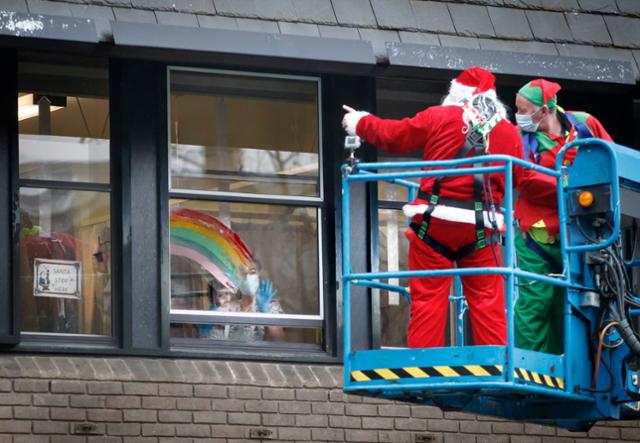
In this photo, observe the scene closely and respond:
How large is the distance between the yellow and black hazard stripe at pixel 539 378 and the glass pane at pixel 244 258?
3669 millimetres

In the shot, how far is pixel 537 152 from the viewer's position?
10719mm

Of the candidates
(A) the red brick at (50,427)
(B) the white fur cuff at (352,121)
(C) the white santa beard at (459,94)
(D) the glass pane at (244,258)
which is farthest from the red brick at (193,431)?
(C) the white santa beard at (459,94)

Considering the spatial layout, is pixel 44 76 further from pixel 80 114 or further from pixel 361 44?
pixel 361 44

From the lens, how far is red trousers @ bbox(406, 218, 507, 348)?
1020 cm

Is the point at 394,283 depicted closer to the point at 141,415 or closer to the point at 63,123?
the point at 141,415

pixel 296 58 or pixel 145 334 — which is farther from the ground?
pixel 296 58

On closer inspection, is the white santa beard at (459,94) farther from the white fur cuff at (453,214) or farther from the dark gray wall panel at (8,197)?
the dark gray wall panel at (8,197)

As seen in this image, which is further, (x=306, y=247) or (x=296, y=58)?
(x=306, y=247)

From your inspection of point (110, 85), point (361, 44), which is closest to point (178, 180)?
point (110, 85)

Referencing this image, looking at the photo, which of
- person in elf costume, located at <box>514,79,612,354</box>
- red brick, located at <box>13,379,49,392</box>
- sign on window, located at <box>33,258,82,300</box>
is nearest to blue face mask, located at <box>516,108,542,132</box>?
person in elf costume, located at <box>514,79,612,354</box>

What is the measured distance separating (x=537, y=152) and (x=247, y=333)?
330 cm

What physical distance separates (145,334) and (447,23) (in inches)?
126

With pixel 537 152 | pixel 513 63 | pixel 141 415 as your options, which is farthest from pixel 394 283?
pixel 537 152

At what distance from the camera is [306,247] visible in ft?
44.1
